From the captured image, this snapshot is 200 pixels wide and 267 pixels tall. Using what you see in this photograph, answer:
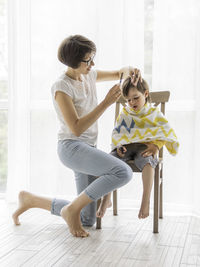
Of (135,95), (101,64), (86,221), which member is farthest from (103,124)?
(86,221)

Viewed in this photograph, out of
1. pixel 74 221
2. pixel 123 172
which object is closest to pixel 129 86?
pixel 123 172

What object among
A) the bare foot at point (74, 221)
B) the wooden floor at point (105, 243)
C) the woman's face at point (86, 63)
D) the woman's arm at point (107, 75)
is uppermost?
the woman's face at point (86, 63)

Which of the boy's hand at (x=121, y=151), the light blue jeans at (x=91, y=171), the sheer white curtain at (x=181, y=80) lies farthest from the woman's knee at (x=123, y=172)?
the sheer white curtain at (x=181, y=80)

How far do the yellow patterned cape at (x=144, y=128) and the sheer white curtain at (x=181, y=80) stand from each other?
375 millimetres

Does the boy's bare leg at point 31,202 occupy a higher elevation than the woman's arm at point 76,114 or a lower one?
lower

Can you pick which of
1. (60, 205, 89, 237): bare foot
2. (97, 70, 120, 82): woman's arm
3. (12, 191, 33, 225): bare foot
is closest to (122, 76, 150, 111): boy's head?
(97, 70, 120, 82): woman's arm

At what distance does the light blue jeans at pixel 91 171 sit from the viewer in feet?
7.25

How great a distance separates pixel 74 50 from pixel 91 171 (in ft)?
2.21

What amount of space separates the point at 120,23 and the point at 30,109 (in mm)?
948

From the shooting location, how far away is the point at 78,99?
2.42m

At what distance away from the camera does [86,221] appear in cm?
247

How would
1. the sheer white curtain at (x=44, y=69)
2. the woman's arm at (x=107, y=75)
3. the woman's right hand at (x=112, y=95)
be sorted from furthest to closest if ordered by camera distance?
the sheer white curtain at (x=44, y=69)
the woman's arm at (x=107, y=75)
the woman's right hand at (x=112, y=95)

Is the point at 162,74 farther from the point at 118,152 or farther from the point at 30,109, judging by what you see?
the point at 30,109

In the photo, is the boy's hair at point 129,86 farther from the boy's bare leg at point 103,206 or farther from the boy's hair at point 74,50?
the boy's bare leg at point 103,206
